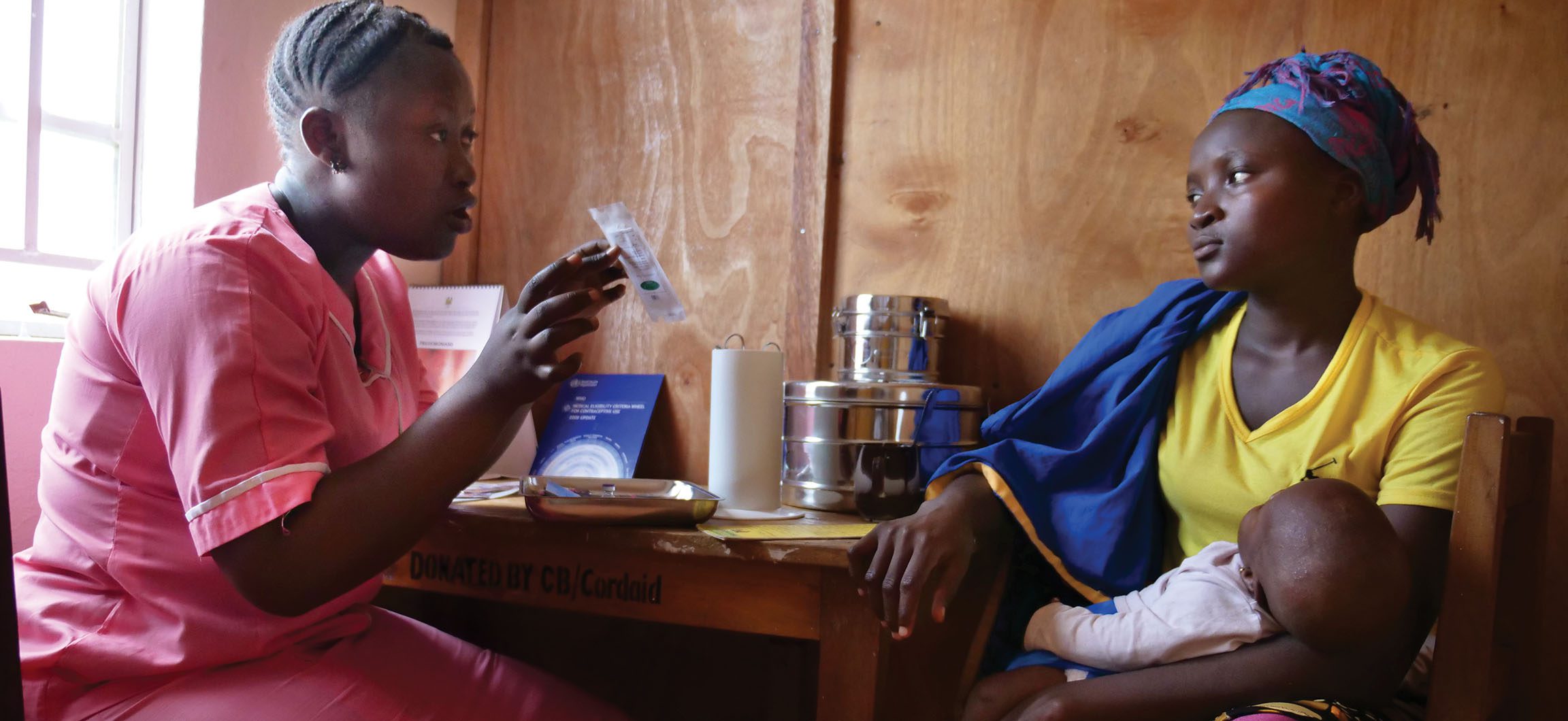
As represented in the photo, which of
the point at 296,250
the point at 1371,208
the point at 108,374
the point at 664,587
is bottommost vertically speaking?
the point at 664,587

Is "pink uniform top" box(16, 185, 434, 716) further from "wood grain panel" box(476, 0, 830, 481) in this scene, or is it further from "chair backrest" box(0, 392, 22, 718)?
"wood grain panel" box(476, 0, 830, 481)

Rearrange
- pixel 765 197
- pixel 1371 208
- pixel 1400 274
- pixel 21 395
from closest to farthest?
pixel 1371 208
pixel 21 395
pixel 1400 274
pixel 765 197

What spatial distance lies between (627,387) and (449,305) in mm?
403

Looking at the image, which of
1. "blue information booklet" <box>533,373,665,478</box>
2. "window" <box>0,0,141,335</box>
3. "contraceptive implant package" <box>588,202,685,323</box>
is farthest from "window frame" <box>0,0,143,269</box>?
"contraceptive implant package" <box>588,202,685,323</box>

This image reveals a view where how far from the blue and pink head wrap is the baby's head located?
0.47 meters

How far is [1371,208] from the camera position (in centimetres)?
140

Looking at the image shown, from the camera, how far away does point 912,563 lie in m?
1.25

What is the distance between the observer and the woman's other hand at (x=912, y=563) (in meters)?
1.24

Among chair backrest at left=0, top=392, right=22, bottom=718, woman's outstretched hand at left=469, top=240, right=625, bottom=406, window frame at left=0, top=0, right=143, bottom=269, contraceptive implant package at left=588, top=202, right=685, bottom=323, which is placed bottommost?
chair backrest at left=0, top=392, right=22, bottom=718

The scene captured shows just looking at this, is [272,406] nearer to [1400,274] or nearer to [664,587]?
[664,587]

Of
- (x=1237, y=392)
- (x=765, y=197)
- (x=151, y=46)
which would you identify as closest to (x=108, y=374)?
(x=151, y=46)

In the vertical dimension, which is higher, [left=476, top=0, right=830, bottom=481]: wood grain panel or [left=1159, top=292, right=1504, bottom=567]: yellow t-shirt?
[left=476, top=0, right=830, bottom=481]: wood grain panel

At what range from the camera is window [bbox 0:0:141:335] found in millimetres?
1683

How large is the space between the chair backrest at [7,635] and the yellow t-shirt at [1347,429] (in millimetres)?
1300
